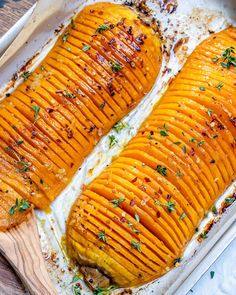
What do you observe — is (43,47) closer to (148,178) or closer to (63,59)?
(63,59)

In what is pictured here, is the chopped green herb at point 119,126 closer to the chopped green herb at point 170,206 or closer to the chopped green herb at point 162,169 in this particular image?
the chopped green herb at point 162,169

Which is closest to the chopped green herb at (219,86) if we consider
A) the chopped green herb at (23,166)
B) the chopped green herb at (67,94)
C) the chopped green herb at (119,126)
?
the chopped green herb at (119,126)

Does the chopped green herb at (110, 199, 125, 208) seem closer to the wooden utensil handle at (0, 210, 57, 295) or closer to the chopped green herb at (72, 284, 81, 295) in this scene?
the wooden utensil handle at (0, 210, 57, 295)

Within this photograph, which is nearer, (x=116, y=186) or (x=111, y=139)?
(x=116, y=186)

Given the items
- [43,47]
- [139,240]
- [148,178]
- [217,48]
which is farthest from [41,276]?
[217,48]

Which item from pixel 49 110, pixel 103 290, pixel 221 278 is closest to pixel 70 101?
pixel 49 110

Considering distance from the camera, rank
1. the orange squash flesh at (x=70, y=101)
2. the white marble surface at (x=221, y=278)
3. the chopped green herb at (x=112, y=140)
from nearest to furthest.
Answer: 1. the orange squash flesh at (x=70, y=101)
2. the white marble surface at (x=221, y=278)
3. the chopped green herb at (x=112, y=140)

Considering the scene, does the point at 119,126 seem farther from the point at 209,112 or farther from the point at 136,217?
the point at 136,217
